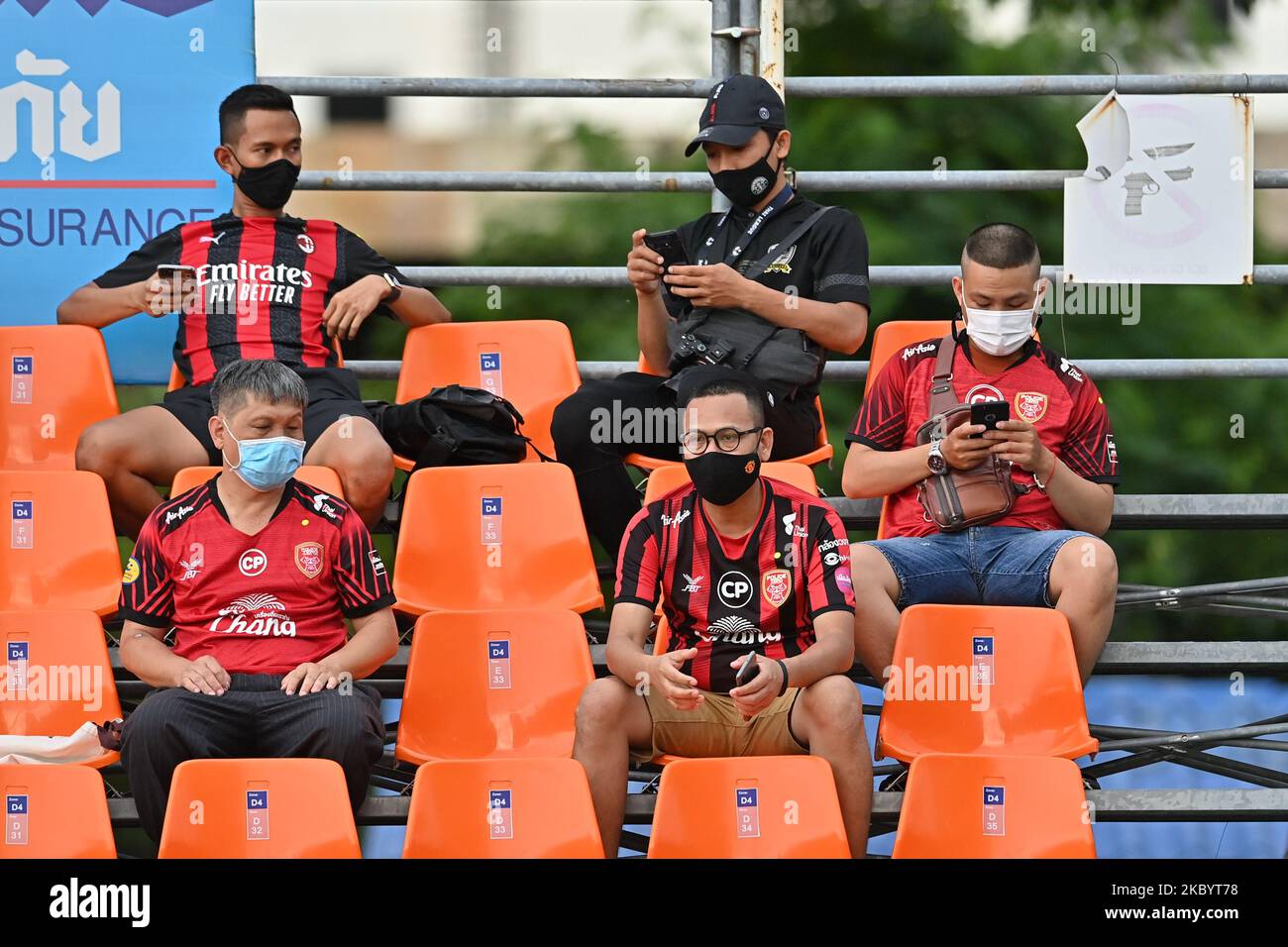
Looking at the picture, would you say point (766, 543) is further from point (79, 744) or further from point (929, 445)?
point (79, 744)

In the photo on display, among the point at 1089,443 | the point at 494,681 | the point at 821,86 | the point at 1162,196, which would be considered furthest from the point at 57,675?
the point at 1162,196

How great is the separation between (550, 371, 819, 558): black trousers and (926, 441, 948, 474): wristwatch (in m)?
0.54

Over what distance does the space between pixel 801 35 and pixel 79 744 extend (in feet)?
23.5

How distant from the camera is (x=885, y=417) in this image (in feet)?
16.3

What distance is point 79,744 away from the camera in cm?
439

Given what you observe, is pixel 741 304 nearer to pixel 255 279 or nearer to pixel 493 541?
pixel 493 541

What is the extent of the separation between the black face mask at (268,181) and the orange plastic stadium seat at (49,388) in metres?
0.62

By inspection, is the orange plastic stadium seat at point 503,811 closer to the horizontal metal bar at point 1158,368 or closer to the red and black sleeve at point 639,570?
the red and black sleeve at point 639,570

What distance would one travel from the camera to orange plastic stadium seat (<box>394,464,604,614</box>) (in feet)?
16.7

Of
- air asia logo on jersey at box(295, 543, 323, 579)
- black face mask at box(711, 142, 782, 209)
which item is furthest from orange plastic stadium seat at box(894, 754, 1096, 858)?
black face mask at box(711, 142, 782, 209)

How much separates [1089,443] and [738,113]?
129 centimetres

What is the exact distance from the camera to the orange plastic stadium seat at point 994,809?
13.5ft

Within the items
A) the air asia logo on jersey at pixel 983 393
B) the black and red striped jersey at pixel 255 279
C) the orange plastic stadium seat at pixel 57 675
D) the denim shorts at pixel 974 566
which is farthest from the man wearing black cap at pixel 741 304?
the orange plastic stadium seat at pixel 57 675

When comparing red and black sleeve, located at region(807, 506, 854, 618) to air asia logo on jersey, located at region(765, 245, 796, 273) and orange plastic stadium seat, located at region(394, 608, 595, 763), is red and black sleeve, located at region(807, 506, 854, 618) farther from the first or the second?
air asia logo on jersey, located at region(765, 245, 796, 273)
